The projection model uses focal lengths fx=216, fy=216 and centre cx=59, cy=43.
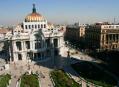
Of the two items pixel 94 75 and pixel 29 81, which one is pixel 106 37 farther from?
pixel 29 81

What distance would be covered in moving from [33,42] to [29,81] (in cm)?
2859

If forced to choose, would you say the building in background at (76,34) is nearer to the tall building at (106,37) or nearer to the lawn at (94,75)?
the tall building at (106,37)

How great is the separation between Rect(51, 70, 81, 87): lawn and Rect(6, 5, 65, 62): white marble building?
20.7 m

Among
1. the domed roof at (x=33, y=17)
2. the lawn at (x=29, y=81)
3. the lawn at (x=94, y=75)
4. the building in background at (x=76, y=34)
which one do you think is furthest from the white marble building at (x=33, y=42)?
the building in background at (x=76, y=34)

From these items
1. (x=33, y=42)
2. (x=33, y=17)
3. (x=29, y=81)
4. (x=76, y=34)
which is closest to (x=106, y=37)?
(x=33, y=17)

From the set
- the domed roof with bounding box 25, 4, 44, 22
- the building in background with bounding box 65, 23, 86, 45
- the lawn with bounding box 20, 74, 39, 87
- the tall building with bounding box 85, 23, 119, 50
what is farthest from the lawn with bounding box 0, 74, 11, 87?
the building in background with bounding box 65, 23, 86, 45

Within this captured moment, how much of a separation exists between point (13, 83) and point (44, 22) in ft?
132

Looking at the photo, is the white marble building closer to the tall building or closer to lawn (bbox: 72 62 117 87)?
lawn (bbox: 72 62 117 87)

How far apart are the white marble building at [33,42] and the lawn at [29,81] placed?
2215cm

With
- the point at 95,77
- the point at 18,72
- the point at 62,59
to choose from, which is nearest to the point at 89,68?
the point at 95,77

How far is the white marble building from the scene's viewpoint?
79000 millimetres

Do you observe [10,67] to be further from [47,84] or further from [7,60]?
[47,84]

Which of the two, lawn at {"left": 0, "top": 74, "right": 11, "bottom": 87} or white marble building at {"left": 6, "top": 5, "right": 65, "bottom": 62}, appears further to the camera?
white marble building at {"left": 6, "top": 5, "right": 65, "bottom": 62}

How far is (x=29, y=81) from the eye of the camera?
53.3 meters
